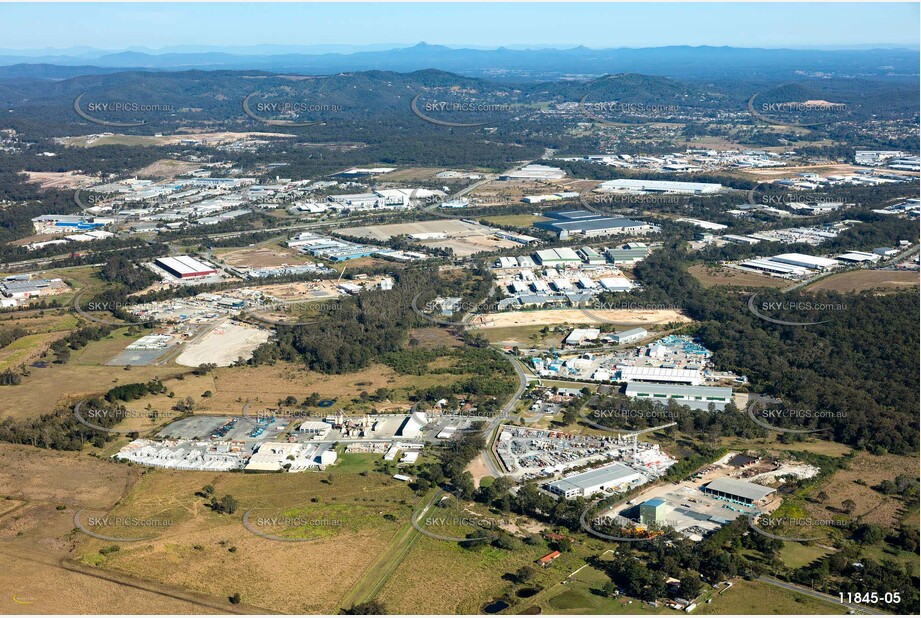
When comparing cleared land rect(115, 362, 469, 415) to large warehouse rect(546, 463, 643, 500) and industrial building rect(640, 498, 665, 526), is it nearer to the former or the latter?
large warehouse rect(546, 463, 643, 500)

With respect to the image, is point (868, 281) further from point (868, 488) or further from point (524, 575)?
point (524, 575)

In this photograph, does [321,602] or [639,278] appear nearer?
[321,602]

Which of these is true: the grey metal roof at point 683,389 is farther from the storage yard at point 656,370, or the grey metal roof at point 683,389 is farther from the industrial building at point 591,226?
the industrial building at point 591,226

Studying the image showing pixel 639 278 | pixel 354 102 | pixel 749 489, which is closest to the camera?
pixel 749 489

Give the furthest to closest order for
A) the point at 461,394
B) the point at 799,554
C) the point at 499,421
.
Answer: the point at 461,394 < the point at 499,421 < the point at 799,554

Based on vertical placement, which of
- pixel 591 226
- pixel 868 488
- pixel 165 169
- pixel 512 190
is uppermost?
pixel 165 169

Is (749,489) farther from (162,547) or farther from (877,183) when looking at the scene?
(877,183)

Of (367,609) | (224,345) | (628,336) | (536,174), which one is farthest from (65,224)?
(367,609)

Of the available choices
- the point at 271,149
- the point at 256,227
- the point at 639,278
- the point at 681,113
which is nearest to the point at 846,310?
the point at 639,278
